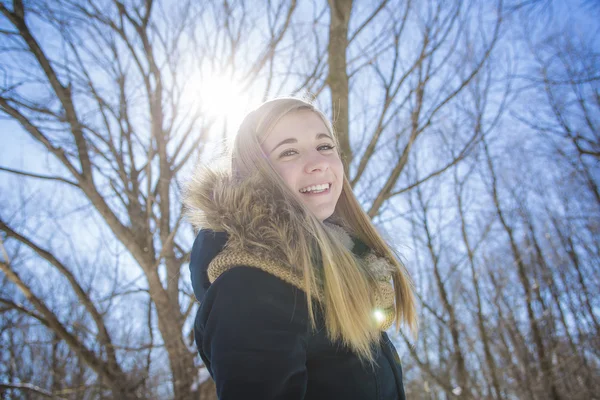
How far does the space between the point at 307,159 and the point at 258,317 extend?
69 centimetres

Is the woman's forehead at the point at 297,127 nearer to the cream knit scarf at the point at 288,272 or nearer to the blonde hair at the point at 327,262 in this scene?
the blonde hair at the point at 327,262

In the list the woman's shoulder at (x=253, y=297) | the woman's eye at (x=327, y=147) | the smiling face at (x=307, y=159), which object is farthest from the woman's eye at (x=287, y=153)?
the woman's shoulder at (x=253, y=297)

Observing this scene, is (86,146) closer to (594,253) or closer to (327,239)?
(327,239)

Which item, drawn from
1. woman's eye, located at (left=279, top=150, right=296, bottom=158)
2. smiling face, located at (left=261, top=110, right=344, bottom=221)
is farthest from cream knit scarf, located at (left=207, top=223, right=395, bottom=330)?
woman's eye, located at (left=279, top=150, right=296, bottom=158)

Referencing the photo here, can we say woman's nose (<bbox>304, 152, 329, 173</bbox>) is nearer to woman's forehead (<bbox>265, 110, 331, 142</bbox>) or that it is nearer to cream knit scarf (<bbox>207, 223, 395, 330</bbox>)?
woman's forehead (<bbox>265, 110, 331, 142</bbox>)

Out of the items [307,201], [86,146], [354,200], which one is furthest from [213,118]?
[307,201]

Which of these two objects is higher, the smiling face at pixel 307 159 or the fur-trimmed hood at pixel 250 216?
the smiling face at pixel 307 159

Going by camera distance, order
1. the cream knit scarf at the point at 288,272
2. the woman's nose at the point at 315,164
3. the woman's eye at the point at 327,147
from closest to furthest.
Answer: the cream knit scarf at the point at 288,272 < the woman's nose at the point at 315,164 < the woman's eye at the point at 327,147

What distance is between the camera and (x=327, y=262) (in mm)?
1148

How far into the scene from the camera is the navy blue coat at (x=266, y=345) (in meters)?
0.85

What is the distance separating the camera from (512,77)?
3.55 m

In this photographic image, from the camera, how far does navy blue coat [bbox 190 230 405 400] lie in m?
0.85

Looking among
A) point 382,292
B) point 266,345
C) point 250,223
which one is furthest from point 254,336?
point 382,292

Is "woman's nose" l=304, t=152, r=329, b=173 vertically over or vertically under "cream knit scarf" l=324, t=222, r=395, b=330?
over
